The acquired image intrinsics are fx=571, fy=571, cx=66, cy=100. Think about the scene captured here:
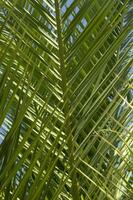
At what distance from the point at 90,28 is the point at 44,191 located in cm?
32

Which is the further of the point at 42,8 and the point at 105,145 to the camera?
the point at 42,8

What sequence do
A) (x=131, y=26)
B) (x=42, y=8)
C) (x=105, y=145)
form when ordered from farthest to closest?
(x=42, y=8)
(x=105, y=145)
(x=131, y=26)

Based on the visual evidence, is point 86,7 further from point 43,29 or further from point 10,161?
point 10,161

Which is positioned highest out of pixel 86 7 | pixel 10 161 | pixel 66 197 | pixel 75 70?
pixel 86 7

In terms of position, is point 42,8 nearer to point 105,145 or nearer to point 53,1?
point 53,1

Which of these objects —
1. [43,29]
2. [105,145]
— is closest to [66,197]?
[105,145]

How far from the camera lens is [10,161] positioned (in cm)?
84

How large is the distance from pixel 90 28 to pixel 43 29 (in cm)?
15

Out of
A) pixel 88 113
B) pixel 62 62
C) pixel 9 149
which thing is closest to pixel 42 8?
pixel 62 62

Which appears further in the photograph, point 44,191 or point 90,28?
point 90,28

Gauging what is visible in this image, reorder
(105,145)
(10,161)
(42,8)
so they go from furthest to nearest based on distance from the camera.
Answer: (42,8) → (105,145) → (10,161)

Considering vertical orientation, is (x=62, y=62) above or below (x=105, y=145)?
above

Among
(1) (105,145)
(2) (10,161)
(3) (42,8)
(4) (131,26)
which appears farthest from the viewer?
(3) (42,8)

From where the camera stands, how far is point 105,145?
1.06 metres
